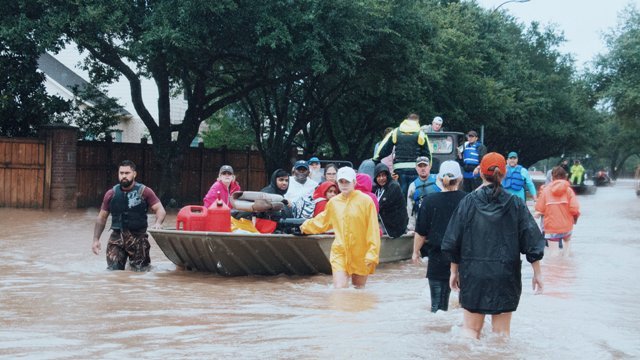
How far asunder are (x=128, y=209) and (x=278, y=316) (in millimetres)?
3267

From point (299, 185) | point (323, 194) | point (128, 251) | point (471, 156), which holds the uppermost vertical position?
point (471, 156)

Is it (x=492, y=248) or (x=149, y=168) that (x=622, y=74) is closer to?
(x=149, y=168)

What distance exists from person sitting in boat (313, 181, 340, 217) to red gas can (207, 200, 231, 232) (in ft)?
3.89

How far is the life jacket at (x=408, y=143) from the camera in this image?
1498 cm

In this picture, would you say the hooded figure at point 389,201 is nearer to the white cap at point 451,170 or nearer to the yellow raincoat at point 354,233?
the yellow raincoat at point 354,233

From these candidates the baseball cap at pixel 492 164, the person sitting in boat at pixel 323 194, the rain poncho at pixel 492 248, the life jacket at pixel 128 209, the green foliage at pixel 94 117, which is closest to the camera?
the rain poncho at pixel 492 248

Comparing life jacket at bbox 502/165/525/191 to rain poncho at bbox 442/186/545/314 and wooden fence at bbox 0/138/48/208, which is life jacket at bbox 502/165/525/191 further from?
wooden fence at bbox 0/138/48/208

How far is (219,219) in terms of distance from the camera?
12.3m

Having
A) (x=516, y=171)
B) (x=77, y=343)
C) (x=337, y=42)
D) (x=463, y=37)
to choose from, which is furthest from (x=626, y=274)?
(x=463, y=37)

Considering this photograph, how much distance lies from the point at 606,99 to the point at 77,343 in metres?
39.6

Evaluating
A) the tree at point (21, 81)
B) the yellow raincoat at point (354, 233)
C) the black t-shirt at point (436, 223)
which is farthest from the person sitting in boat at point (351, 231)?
the tree at point (21, 81)

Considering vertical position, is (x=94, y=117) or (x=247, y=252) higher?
(x=94, y=117)

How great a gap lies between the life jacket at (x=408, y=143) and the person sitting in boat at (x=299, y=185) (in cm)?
188

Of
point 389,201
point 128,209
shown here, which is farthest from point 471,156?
point 128,209
